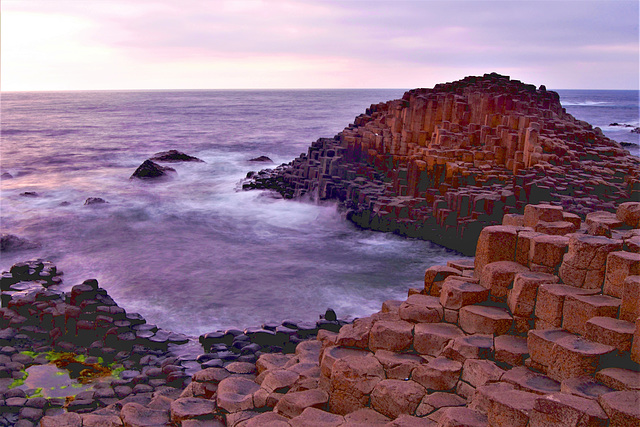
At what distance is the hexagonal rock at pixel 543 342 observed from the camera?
5941mm

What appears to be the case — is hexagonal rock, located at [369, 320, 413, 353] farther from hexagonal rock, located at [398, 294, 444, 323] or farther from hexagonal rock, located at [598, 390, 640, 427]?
hexagonal rock, located at [598, 390, 640, 427]

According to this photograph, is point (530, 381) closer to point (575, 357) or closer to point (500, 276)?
point (575, 357)

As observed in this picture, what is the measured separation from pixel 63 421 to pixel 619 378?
22.1 ft

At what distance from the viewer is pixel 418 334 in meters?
7.06

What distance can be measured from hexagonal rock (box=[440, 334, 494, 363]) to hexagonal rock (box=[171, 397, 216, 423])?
3.16 metres

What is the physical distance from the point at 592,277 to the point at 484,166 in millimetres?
13514

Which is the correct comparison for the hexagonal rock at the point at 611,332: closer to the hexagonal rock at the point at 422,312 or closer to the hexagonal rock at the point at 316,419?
the hexagonal rock at the point at 422,312

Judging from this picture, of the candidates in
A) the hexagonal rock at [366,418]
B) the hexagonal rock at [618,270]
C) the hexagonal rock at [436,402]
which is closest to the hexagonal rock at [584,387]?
the hexagonal rock at [436,402]

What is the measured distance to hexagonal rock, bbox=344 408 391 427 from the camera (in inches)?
234

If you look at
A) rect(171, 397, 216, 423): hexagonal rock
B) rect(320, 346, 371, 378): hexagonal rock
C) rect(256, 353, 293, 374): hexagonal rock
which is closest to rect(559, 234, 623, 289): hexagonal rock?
rect(320, 346, 371, 378): hexagonal rock

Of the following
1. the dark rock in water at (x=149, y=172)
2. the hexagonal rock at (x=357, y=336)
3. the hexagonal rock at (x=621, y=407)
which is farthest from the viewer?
the dark rock in water at (x=149, y=172)

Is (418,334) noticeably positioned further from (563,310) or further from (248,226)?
(248,226)

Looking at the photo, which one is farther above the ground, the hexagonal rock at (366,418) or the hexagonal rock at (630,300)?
the hexagonal rock at (630,300)

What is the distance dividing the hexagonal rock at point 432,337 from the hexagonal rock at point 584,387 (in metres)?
1.66
